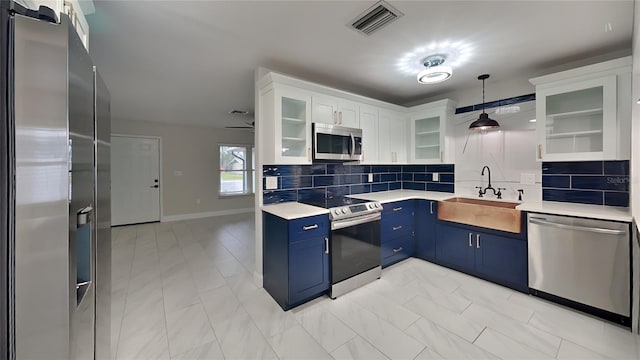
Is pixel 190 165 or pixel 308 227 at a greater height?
pixel 190 165

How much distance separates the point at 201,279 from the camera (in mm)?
2807

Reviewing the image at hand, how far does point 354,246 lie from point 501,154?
7.32ft

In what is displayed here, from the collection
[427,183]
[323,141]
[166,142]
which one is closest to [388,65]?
[323,141]

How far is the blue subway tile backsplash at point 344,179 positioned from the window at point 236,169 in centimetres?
402

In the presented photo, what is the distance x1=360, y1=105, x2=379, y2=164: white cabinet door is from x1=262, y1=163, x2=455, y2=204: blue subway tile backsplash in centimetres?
35

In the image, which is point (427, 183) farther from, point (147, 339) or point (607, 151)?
point (147, 339)

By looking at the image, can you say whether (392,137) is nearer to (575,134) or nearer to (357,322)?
(575,134)

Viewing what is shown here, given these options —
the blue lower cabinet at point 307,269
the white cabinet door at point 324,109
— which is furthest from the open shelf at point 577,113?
the blue lower cabinet at point 307,269

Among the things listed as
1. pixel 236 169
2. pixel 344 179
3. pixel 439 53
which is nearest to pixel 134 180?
pixel 236 169

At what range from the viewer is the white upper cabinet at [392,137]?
345 centimetres

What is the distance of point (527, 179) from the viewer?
2.90 m

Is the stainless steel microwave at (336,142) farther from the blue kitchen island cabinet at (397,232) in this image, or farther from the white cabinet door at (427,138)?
the white cabinet door at (427,138)

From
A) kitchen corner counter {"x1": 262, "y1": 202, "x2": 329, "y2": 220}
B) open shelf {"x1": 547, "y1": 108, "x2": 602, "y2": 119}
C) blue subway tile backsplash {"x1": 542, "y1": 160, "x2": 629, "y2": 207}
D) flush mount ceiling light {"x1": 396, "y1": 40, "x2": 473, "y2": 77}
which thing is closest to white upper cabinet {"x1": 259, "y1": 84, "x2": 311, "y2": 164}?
kitchen corner counter {"x1": 262, "y1": 202, "x2": 329, "y2": 220}

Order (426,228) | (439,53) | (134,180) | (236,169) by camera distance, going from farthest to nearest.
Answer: (236,169), (134,180), (426,228), (439,53)
